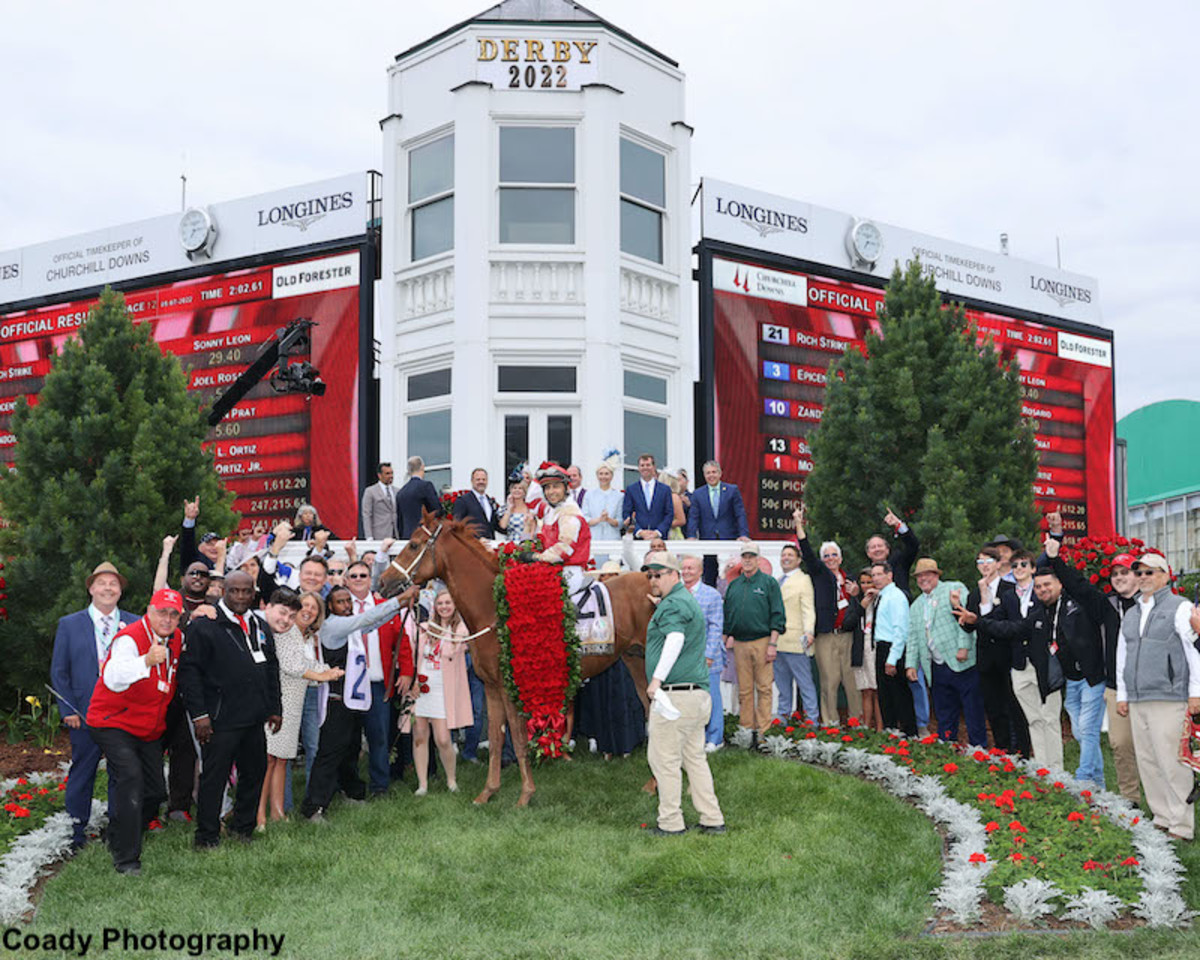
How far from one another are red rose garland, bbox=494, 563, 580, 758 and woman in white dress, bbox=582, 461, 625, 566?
338cm

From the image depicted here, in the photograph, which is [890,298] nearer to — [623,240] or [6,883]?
[623,240]

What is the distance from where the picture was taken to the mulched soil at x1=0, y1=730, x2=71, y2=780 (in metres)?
11.9

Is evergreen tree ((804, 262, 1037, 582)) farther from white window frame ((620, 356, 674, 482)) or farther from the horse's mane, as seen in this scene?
the horse's mane

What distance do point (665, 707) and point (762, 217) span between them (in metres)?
12.9

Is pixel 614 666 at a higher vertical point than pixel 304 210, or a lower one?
lower

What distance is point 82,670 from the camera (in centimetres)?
919

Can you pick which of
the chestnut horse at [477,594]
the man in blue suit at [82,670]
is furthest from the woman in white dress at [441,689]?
the man in blue suit at [82,670]

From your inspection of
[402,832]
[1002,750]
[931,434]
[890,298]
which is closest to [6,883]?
[402,832]

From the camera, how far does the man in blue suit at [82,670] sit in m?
8.99

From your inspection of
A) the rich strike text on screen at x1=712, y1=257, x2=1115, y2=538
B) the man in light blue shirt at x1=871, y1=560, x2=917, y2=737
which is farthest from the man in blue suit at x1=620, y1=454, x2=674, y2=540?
the rich strike text on screen at x1=712, y1=257, x2=1115, y2=538

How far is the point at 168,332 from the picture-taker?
19.7 m

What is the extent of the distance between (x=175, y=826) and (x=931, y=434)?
36.3 ft

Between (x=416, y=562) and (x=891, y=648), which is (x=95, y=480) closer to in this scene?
(x=416, y=562)

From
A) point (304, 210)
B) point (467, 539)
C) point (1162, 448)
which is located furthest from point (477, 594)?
point (1162, 448)
